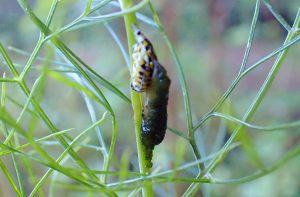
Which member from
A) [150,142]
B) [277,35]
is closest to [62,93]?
[277,35]

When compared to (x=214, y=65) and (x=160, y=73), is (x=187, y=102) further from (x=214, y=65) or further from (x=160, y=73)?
(x=214, y=65)

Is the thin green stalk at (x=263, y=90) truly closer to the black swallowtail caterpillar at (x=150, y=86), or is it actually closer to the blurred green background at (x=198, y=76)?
the black swallowtail caterpillar at (x=150, y=86)

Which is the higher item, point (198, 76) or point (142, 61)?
point (198, 76)

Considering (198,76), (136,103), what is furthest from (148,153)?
(198,76)

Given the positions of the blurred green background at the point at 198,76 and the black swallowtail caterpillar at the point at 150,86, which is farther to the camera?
the blurred green background at the point at 198,76

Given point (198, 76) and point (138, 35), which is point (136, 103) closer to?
point (138, 35)

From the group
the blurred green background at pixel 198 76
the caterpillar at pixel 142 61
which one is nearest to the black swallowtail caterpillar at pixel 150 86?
the caterpillar at pixel 142 61

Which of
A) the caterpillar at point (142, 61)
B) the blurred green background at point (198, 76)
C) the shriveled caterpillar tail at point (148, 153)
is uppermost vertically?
the blurred green background at point (198, 76)
